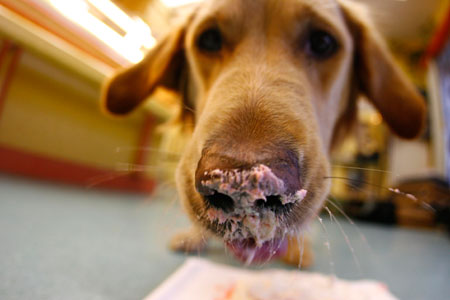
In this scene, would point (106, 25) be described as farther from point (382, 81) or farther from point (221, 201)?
point (382, 81)

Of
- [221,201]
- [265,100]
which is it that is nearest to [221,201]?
[221,201]

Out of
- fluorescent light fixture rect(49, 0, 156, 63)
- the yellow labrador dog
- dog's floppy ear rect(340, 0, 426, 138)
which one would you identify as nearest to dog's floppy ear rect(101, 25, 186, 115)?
the yellow labrador dog

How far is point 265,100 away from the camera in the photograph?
577 mm

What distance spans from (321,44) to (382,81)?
45cm

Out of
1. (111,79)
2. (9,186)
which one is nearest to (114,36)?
(111,79)

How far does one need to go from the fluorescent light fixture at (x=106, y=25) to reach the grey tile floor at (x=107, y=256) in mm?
531

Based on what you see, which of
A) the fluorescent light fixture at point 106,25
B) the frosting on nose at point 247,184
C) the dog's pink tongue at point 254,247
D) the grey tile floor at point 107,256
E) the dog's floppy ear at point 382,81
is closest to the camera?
the frosting on nose at point 247,184

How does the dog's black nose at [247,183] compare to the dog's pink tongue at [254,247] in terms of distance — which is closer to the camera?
the dog's black nose at [247,183]

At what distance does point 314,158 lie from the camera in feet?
1.78

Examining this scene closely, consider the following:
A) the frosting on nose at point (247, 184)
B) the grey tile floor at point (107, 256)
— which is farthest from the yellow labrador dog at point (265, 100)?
the grey tile floor at point (107, 256)

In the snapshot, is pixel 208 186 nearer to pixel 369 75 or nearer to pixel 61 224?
pixel 369 75

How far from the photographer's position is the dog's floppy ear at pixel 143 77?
45.9 inches

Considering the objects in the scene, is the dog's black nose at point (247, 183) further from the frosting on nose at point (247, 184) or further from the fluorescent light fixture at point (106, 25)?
the fluorescent light fixture at point (106, 25)

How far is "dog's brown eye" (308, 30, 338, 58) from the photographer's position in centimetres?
86
